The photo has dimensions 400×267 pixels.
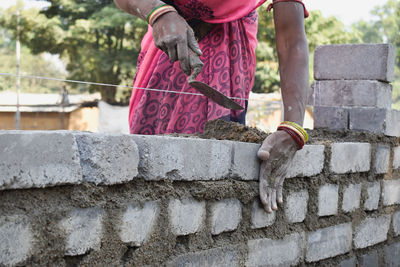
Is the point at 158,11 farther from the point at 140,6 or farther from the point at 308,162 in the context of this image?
the point at 308,162

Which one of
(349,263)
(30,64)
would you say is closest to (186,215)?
(349,263)

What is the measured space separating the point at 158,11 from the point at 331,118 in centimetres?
201

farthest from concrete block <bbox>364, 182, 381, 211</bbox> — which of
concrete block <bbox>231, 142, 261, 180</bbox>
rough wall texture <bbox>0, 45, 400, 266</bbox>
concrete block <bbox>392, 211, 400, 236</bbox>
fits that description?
Answer: concrete block <bbox>231, 142, 261, 180</bbox>

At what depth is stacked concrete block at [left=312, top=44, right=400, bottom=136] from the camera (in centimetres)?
355

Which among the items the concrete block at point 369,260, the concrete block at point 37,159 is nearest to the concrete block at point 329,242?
the concrete block at point 369,260

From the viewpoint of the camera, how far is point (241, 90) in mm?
2789

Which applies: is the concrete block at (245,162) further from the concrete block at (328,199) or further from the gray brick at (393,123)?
the gray brick at (393,123)

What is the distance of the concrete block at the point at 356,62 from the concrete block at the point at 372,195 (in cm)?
80

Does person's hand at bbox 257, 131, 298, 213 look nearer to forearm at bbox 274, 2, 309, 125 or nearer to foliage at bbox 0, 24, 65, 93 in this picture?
forearm at bbox 274, 2, 309, 125

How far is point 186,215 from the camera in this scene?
2.04 meters

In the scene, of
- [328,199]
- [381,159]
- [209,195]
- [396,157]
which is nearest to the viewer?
[209,195]

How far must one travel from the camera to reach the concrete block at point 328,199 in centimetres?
288

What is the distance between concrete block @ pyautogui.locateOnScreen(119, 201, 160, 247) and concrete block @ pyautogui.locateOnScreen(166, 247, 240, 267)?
0.62 feet

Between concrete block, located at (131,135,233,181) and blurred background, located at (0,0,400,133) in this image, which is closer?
concrete block, located at (131,135,233,181)
